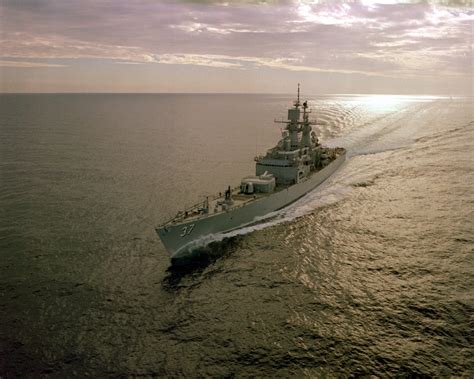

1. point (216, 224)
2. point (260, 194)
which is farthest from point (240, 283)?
point (260, 194)

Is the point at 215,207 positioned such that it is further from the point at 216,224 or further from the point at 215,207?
the point at 216,224

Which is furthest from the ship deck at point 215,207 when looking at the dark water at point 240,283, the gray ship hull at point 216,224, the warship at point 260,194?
the dark water at point 240,283

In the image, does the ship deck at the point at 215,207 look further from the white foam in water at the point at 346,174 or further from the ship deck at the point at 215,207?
the white foam in water at the point at 346,174

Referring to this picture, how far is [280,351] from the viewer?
18219 millimetres

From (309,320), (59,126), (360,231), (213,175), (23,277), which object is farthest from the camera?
(59,126)

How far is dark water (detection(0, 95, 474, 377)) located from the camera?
1792 centimetres

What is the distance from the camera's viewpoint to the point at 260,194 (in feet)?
119

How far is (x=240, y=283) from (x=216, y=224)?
7.48 meters

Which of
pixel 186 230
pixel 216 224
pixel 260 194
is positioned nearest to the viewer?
pixel 186 230

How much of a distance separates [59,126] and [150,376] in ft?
321

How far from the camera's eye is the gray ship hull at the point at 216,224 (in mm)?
27500

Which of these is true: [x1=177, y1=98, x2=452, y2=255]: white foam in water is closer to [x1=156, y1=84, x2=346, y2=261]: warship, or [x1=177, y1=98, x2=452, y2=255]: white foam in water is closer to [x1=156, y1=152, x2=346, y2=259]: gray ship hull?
[x1=156, y1=152, x2=346, y2=259]: gray ship hull

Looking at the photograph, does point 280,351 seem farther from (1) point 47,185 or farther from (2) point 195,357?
(1) point 47,185

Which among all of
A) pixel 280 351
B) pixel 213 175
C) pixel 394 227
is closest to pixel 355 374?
pixel 280 351
